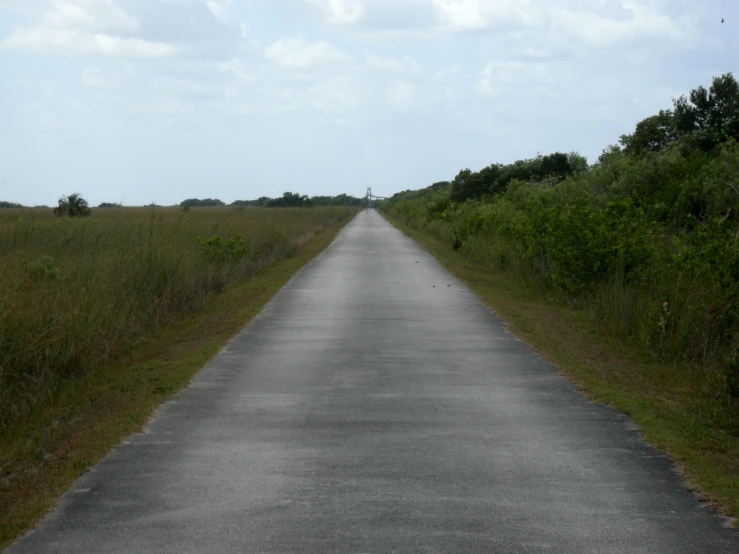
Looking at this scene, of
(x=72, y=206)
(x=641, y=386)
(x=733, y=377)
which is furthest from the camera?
(x=72, y=206)

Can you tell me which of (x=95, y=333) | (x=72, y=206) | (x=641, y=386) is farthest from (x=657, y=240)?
(x=72, y=206)

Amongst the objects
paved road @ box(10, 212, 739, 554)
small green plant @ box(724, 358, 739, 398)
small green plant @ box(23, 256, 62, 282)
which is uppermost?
small green plant @ box(23, 256, 62, 282)

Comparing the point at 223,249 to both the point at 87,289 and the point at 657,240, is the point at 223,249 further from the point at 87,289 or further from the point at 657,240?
the point at 87,289

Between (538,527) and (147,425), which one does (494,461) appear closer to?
(538,527)

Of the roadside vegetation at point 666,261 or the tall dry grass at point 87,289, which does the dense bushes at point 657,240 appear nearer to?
the roadside vegetation at point 666,261

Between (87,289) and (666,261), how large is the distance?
363 inches

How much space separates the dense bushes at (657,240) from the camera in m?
13.3

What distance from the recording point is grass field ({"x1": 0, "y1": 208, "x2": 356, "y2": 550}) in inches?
316

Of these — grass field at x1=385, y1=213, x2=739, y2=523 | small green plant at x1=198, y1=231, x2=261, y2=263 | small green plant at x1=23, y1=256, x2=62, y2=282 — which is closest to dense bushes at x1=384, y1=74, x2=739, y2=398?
grass field at x1=385, y1=213, x2=739, y2=523

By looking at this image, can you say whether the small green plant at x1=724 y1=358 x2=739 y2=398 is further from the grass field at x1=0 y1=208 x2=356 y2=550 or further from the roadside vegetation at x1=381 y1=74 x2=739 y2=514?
the grass field at x1=0 y1=208 x2=356 y2=550

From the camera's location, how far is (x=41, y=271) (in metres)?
14.2

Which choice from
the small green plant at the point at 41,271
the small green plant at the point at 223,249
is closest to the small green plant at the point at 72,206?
the small green plant at the point at 223,249

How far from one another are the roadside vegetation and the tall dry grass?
21.0 feet

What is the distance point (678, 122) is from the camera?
3209 centimetres
